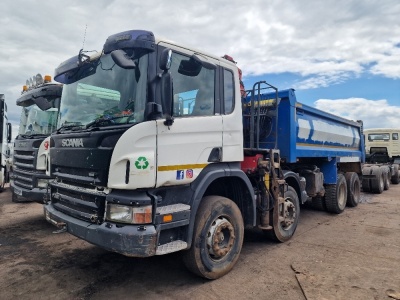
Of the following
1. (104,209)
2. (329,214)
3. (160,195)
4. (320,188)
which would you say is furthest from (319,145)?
(104,209)

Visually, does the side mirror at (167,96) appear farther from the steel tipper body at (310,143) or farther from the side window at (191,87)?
the steel tipper body at (310,143)

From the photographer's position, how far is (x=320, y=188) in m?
6.87

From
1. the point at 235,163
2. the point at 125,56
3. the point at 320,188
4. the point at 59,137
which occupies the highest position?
the point at 125,56

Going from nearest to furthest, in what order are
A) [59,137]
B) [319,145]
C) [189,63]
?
[189,63]
[59,137]
[319,145]

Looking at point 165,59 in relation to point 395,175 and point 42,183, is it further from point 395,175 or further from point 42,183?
point 395,175

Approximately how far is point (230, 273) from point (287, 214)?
1737 mm

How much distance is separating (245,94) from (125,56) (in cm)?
261

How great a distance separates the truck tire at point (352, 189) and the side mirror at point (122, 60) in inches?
290

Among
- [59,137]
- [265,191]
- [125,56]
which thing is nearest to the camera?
[125,56]

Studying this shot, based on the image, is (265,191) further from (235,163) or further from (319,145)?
(319,145)

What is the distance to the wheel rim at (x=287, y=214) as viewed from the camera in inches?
198

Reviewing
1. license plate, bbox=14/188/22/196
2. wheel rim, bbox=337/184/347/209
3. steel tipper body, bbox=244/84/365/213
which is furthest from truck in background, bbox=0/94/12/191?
wheel rim, bbox=337/184/347/209

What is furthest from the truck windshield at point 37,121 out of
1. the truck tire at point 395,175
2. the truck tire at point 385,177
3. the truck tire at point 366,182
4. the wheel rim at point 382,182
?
the truck tire at point 395,175

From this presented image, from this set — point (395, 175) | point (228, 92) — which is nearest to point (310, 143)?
point (228, 92)
